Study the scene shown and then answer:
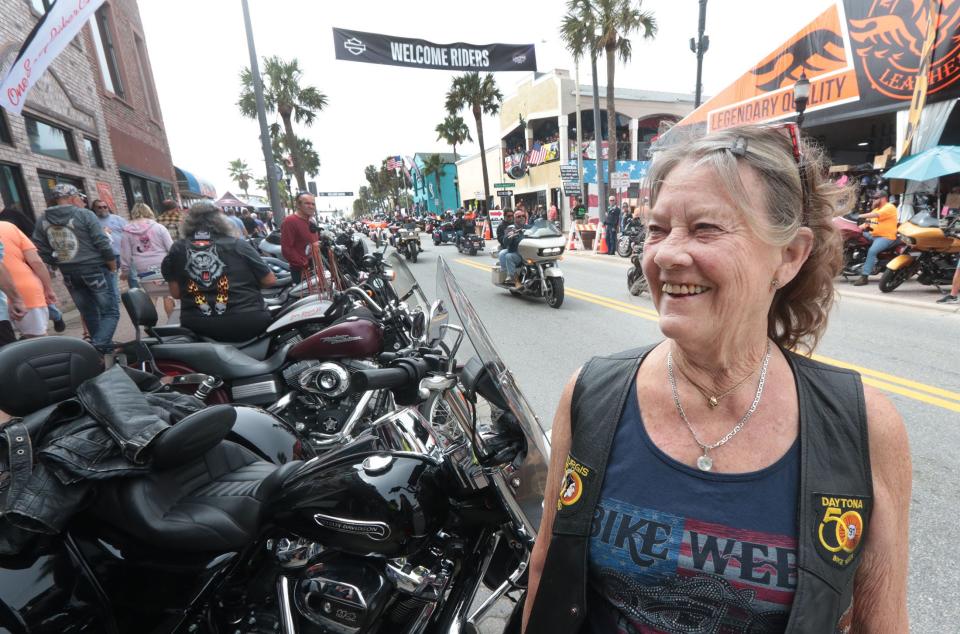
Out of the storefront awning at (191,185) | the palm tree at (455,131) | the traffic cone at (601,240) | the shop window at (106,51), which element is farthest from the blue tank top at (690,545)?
the palm tree at (455,131)

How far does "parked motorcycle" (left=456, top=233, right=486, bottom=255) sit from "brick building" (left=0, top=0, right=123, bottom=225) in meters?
10.9

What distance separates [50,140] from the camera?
29.8 feet

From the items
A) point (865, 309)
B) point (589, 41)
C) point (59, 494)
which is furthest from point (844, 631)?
point (589, 41)

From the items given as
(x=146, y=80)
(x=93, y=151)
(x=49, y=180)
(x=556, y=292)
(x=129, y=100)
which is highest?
(x=146, y=80)

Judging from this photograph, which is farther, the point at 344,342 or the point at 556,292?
the point at 556,292

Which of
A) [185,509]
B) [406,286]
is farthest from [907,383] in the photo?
[185,509]

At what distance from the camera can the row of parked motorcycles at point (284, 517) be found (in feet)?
4.49

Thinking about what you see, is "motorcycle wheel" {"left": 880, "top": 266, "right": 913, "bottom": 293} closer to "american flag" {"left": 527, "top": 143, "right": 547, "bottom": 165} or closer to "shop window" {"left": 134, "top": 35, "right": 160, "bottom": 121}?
"shop window" {"left": 134, "top": 35, "right": 160, "bottom": 121}

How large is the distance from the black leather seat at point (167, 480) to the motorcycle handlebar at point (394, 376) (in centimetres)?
42

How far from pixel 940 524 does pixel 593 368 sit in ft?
8.69

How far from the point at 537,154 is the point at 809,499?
3543 centimetres

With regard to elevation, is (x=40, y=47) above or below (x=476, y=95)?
below

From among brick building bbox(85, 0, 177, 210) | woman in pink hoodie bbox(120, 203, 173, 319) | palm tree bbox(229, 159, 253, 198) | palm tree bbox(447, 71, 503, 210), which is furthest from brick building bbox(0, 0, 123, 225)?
palm tree bbox(229, 159, 253, 198)

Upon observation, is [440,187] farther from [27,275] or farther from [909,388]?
[909,388]
